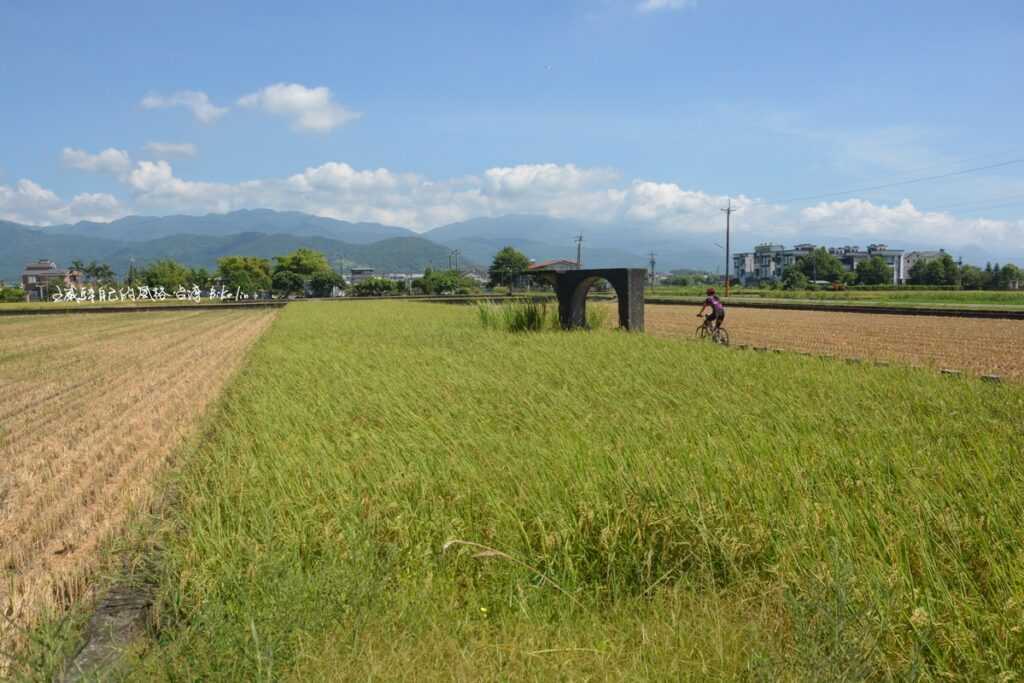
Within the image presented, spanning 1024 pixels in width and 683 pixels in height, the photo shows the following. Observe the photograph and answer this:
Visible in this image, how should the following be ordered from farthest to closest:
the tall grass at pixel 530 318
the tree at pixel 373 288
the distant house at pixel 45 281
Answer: the distant house at pixel 45 281 → the tree at pixel 373 288 → the tall grass at pixel 530 318

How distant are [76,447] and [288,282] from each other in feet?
477

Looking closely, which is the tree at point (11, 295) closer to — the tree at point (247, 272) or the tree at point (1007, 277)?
the tree at point (247, 272)

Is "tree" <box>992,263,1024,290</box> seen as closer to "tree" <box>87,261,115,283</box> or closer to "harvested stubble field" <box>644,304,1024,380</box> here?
"harvested stubble field" <box>644,304,1024,380</box>

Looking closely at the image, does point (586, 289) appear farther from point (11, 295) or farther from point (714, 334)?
point (11, 295)

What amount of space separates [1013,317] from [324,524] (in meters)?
33.6

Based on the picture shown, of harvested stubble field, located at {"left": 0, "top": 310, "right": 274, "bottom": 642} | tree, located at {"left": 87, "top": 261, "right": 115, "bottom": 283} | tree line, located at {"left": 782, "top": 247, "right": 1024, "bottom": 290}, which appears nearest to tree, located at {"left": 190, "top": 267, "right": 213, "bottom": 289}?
tree, located at {"left": 87, "top": 261, "right": 115, "bottom": 283}

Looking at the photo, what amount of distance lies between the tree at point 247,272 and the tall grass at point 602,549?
151m

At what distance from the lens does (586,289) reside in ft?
67.9

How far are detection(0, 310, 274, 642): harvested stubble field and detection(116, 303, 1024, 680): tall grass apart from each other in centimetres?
71

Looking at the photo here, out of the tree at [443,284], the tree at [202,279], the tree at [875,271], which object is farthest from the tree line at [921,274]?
the tree at [202,279]

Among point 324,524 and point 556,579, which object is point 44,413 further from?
point 556,579

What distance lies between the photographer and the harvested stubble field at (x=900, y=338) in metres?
15.1

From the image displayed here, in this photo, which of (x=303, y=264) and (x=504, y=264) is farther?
(x=303, y=264)

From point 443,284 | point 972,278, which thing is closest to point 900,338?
point 443,284
